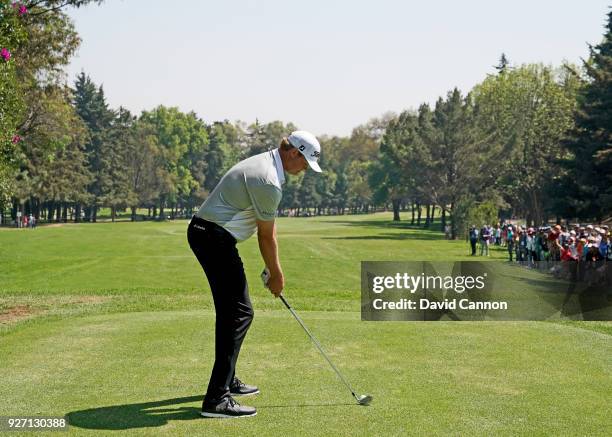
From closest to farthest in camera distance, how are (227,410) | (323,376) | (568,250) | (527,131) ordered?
(227,410)
(323,376)
(568,250)
(527,131)

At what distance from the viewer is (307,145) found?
6746 mm

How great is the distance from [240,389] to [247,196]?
1.87 meters

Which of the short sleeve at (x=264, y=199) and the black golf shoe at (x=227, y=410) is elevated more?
the short sleeve at (x=264, y=199)

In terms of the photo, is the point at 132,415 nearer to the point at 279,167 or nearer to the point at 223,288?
the point at 223,288

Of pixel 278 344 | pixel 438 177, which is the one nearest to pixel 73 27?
pixel 278 344

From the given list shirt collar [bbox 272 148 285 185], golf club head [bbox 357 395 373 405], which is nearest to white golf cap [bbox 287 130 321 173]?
shirt collar [bbox 272 148 285 185]

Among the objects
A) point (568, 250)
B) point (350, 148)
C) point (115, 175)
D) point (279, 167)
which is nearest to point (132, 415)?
point (279, 167)

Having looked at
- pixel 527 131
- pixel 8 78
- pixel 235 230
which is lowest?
pixel 235 230

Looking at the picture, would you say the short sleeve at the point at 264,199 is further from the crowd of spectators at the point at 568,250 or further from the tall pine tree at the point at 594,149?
the tall pine tree at the point at 594,149

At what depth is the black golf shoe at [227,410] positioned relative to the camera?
6426 millimetres

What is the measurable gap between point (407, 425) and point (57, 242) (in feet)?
195

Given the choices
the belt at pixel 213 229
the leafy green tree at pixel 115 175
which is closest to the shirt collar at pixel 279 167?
the belt at pixel 213 229

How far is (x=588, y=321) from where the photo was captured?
16.9 metres

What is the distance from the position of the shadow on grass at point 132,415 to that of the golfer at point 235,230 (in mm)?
245
